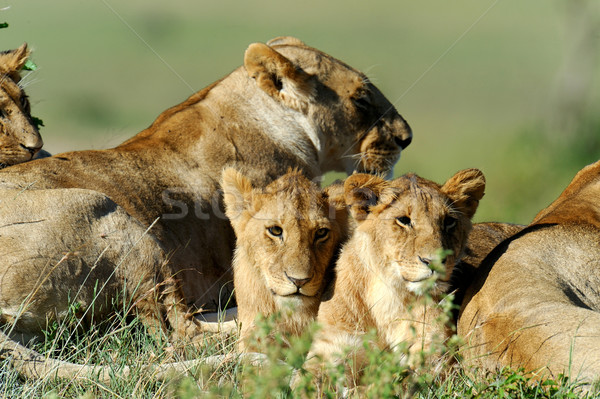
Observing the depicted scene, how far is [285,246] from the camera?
13.9ft

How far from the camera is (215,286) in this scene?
Result: 5.75 meters

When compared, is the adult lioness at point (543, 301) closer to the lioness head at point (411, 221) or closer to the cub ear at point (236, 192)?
the lioness head at point (411, 221)

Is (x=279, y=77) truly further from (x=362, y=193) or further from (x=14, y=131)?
(x=362, y=193)

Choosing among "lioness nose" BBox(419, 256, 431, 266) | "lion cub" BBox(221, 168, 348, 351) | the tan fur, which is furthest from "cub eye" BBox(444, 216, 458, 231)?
the tan fur

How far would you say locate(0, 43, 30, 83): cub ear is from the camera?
5.72 meters

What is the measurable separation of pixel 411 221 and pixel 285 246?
64cm

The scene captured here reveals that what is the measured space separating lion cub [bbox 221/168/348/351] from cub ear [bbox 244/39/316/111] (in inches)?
66.4

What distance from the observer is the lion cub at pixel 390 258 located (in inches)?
154

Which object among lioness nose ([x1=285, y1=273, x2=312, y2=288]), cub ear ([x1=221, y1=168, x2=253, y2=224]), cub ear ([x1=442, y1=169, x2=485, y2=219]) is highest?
cub ear ([x1=442, y1=169, x2=485, y2=219])

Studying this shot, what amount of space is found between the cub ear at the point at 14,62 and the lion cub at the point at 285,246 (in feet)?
6.43

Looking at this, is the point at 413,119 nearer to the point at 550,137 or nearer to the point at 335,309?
the point at 550,137

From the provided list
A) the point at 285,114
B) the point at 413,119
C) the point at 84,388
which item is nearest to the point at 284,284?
the point at 84,388

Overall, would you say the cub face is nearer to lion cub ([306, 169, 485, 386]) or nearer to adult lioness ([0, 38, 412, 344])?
lion cub ([306, 169, 485, 386])

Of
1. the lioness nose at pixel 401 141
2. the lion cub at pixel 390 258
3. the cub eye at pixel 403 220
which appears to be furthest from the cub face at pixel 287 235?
the lioness nose at pixel 401 141
